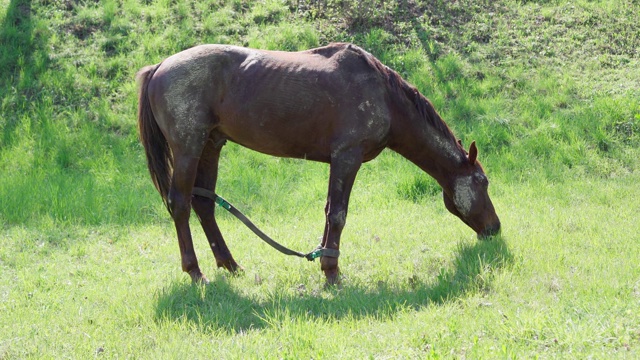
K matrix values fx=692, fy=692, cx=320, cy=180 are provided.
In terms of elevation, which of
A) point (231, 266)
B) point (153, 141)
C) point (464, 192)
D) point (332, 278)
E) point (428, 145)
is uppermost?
point (428, 145)

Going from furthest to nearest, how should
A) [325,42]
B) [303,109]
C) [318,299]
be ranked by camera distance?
[325,42], [303,109], [318,299]

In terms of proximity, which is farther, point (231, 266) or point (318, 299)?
Answer: point (231, 266)

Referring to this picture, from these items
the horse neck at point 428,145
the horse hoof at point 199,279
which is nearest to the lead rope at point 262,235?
the horse hoof at point 199,279

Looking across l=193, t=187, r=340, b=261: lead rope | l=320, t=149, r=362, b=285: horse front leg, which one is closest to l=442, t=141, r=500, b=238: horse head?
l=320, t=149, r=362, b=285: horse front leg

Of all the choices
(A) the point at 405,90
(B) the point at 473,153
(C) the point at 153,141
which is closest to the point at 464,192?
(B) the point at 473,153

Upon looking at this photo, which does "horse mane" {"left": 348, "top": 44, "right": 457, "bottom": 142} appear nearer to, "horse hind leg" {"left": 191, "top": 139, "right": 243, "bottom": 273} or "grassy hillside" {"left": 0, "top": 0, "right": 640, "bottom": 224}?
"horse hind leg" {"left": 191, "top": 139, "right": 243, "bottom": 273}

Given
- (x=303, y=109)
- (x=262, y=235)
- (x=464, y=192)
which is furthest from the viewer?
(x=464, y=192)

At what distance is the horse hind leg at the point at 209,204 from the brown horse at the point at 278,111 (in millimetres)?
331

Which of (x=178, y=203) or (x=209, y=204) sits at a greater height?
(x=178, y=203)

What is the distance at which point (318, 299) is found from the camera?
586 cm

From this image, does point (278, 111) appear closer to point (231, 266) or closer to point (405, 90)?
point (405, 90)

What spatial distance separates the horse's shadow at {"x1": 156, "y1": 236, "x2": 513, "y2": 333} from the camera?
5488mm

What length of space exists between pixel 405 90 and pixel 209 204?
227cm

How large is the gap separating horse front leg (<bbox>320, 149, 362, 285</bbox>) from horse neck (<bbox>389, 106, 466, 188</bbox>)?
0.63 m
